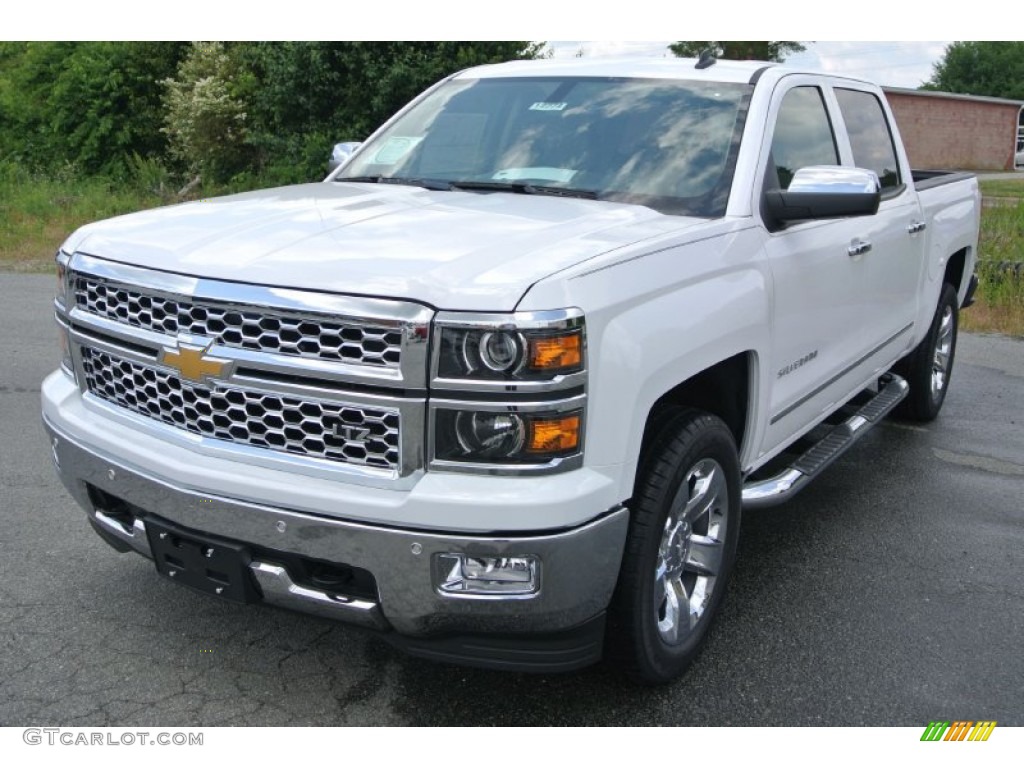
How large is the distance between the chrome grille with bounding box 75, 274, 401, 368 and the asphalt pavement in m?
0.78

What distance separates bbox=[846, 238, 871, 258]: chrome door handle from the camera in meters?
4.23

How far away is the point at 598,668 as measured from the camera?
130 inches

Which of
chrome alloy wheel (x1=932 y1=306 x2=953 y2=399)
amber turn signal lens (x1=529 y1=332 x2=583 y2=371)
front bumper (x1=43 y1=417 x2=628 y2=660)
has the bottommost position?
chrome alloy wheel (x1=932 y1=306 x2=953 y2=399)

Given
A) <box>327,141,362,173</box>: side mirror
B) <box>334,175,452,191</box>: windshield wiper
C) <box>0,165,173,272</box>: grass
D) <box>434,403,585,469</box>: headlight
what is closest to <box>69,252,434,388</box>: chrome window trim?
<box>434,403,585,469</box>: headlight

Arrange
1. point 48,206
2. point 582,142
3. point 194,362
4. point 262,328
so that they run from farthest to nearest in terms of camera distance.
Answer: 1. point 48,206
2. point 582,142
3. point 194,362
4. point 262,328

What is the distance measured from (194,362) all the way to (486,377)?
2.81 ft

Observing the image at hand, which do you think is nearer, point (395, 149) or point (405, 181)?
point (405, 181)

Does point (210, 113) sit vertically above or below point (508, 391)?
below

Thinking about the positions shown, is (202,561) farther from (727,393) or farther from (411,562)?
(727,393)

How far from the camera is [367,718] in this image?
3.03 m

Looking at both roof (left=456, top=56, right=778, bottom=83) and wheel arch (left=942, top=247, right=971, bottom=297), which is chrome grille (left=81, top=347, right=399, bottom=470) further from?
wheel arch (left=942, top=247, right=971, bottom=297)

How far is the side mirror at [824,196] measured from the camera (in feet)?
11.5

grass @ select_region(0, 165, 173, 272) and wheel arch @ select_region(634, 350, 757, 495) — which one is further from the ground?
wheel arch @ select_region(634, 350, 757, 495)

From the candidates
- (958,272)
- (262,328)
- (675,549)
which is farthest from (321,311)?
(958,272)
